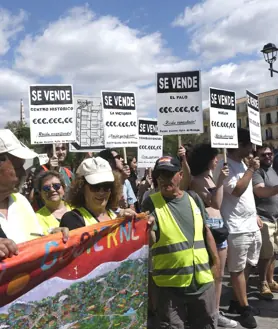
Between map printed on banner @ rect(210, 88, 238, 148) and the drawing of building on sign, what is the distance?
8.20ft

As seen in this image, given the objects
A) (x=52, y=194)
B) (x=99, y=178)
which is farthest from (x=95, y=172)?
(x=52, y=194)

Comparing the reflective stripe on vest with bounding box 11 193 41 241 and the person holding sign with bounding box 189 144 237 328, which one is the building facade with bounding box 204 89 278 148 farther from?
the reflective stripe on vest with bounding box 11 193 41 241

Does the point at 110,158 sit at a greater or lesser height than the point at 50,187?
greater

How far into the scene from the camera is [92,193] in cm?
281

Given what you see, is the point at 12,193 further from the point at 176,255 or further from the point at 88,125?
the point at 88,125

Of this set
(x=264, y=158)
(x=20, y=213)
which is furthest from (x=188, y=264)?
(x=264, y=158)

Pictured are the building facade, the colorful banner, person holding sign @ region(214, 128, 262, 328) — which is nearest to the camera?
the colorful banner

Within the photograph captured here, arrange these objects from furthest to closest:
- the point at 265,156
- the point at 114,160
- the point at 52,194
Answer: the point at 265,156, the point at 114,160, the point at 52,194

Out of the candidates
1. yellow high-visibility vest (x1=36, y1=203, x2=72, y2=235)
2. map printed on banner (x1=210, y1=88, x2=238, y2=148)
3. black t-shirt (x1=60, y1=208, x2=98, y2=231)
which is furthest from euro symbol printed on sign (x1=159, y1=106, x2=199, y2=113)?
black t-shirt (x1=60, y1=208, x2=98, y2=231)

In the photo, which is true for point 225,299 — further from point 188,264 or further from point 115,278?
point 115,278

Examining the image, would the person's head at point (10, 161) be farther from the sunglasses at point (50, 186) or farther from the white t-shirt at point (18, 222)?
the sunglasses at point (50, 186)

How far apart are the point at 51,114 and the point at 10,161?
3.62 m

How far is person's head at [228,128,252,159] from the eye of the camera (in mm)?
5012

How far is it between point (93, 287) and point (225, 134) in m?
3.26
